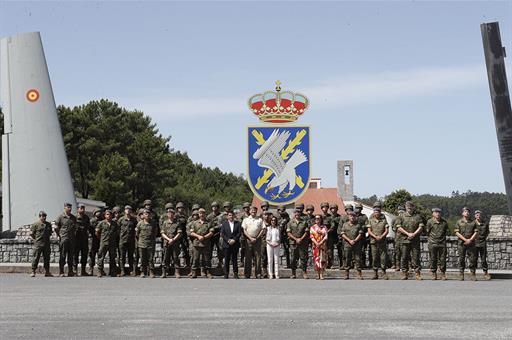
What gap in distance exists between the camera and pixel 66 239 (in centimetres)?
2030

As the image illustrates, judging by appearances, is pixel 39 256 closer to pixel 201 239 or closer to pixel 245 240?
pixel 201 239

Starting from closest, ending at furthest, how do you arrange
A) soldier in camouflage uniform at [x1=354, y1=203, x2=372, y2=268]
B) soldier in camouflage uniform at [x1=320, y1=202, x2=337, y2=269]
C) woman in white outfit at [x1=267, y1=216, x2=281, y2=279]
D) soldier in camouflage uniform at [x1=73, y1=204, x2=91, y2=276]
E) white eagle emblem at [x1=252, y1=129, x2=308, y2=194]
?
woman in white outfit at [x1=267, y1=216, x2=281, y2=279], soldier in camouflage uniform at [x1=354, y1=203, x2=372, y2=268], soldier in camouflage uniform at [x1=320, y1=202, x2=337, y2=269], soldier in camouflage uniform at [x1=73, y1=204, x2=91, y2=276], white eagle emblem at [x1=252, y1=129, x2=308, y2=194]

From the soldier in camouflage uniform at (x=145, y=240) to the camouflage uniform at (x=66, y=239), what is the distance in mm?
1727

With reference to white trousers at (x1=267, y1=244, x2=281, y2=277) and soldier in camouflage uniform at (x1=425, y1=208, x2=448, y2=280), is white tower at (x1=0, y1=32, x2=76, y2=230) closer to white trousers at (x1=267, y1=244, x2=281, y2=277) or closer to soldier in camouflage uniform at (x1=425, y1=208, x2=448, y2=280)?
white trousers at (x1=267, y1=244, x2=281, y2=277)

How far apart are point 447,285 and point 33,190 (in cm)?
1653

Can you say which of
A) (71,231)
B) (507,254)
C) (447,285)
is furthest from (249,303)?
(507,254)

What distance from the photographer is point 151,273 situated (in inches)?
780

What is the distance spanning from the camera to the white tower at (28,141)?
28484mm

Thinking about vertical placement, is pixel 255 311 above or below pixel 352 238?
below

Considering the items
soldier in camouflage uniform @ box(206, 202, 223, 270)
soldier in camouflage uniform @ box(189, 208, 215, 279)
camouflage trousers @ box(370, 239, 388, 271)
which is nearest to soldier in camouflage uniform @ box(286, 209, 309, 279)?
camouflage trousers @ box(370, 239, 388, 271)

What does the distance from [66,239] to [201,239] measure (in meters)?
3.45

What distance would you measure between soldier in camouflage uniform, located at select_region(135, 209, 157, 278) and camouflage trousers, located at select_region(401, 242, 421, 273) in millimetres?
5853

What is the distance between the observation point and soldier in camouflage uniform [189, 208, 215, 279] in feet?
63.9

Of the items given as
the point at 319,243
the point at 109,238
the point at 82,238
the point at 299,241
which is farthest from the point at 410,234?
the point at 82,238
